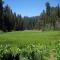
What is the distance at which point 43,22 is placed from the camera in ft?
335

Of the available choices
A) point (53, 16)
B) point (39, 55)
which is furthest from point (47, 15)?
point (39, 55)

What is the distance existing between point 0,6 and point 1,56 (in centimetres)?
7004

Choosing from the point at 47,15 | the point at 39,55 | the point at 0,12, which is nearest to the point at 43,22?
the point at 47,15

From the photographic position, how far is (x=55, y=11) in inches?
4040

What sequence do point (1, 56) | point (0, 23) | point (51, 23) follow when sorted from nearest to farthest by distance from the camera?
point (1, 56) → point (0, 23) → point (51, 23)

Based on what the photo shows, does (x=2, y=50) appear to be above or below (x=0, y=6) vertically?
below

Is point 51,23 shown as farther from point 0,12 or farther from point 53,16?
point 0,12

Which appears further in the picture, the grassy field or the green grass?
the green grass

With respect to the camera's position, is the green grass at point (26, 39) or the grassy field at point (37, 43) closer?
the grassy field at point (37, 43)

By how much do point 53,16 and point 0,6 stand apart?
2555cm

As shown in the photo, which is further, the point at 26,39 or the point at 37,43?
the point at 26,39

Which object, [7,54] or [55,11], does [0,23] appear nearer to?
[55,11]

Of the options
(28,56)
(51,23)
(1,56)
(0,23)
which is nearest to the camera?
(1,56)

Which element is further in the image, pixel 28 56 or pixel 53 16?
pixel 53 16
